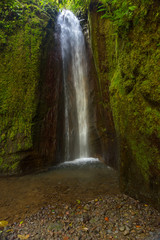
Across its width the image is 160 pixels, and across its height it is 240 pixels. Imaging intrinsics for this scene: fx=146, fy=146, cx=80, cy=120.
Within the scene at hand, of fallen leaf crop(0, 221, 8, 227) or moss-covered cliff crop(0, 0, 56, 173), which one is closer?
fallen leaf crop(0, 221, 8, 227)

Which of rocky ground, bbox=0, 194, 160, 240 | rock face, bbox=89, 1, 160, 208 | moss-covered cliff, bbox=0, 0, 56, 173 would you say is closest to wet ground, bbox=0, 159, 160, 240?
rocky ground, bbox=0, 194, 160, 240

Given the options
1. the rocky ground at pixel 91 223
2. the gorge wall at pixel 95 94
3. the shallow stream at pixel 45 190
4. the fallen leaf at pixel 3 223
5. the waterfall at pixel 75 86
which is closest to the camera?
the rocky ground at pixel 91 223

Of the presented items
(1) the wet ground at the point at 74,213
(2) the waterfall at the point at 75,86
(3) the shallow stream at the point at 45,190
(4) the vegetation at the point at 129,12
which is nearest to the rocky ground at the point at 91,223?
(1) the wet ground at the point at 74,213

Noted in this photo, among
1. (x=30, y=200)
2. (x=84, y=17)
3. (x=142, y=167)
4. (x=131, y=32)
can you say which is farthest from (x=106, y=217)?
(x=84, y=17)

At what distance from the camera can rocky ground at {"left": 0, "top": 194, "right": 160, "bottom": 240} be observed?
85.7 inches

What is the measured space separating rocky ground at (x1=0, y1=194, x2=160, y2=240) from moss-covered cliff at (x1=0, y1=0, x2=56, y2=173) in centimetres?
332

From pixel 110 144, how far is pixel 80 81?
179 inches

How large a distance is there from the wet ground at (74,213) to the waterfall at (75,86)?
4.69m

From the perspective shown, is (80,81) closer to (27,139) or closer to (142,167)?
(27,139)

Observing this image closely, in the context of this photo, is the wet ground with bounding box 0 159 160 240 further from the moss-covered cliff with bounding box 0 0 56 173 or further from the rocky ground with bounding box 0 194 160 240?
the moss-covered cliff with bounding box 0 0 56 173

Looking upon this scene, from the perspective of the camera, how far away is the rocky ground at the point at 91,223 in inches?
85.7

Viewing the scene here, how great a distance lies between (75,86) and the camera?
9.20 meters

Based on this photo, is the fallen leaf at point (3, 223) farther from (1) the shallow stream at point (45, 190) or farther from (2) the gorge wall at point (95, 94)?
(2) the gorge wall at point (95, 94)

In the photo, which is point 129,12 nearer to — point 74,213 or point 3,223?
point 74,213
